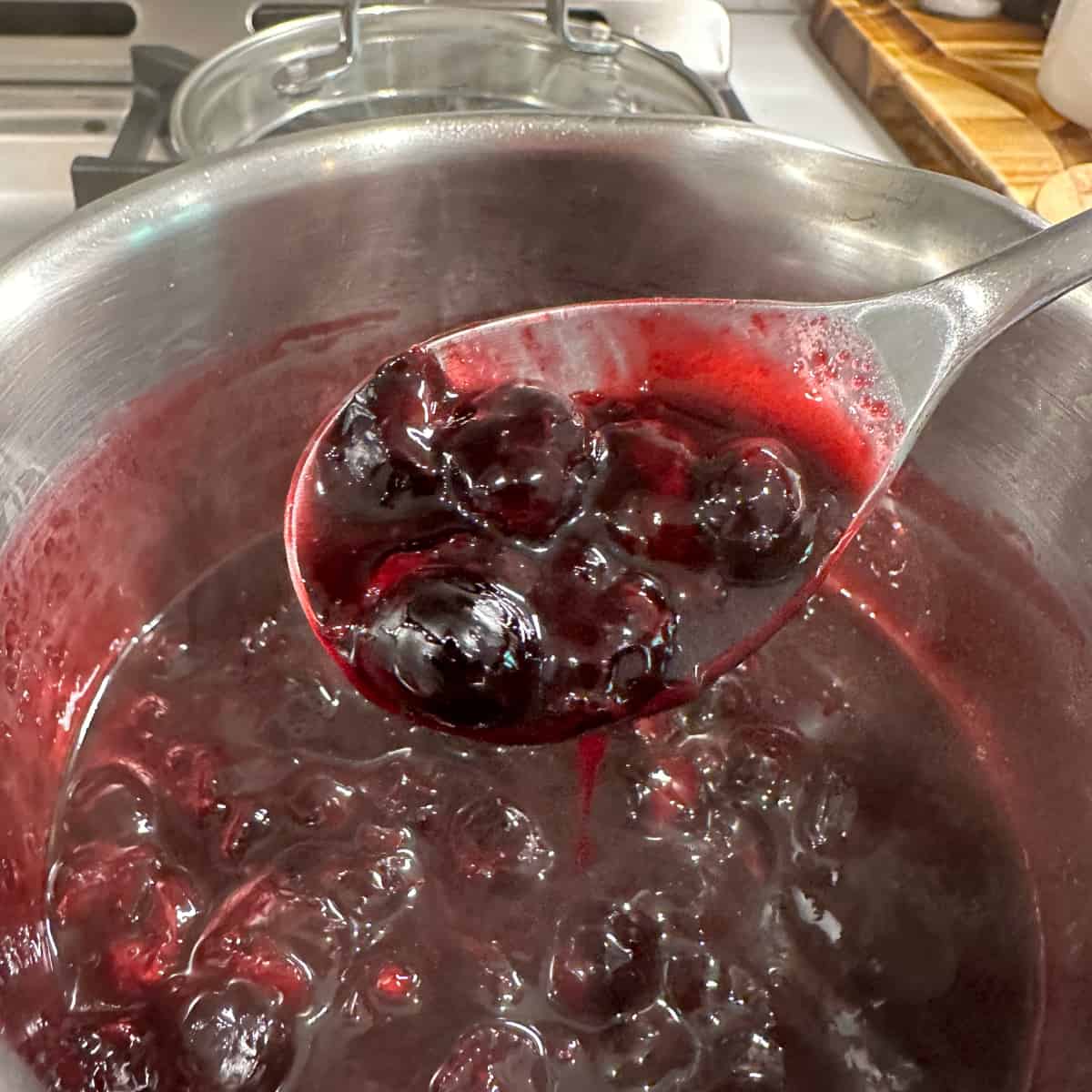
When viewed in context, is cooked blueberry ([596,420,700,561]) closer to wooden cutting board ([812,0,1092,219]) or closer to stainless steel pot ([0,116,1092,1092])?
stainless steel pot ([0,116,1092,1092])

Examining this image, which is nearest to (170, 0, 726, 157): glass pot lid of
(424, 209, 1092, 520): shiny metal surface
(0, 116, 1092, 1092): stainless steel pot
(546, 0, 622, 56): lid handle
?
(546, 0, 622, 56): lid handle

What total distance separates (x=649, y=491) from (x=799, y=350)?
181mm

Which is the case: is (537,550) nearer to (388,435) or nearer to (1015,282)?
(388,435)

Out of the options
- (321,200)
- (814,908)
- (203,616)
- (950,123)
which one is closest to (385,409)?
(321,200)

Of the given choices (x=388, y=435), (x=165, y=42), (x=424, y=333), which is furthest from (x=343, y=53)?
(x=388, y=435)

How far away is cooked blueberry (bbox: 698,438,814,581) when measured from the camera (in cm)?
71

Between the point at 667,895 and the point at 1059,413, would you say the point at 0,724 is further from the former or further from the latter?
the point at 1059,413

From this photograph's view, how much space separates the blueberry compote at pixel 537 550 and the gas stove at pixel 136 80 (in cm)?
48

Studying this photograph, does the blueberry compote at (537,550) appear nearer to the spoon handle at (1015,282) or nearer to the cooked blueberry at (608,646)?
the cooked blueberry at (608,646)

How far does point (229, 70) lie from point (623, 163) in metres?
0.51

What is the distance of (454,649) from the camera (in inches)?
25.1

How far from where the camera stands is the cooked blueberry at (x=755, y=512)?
2.33 feet

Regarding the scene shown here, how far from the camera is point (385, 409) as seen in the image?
76cm

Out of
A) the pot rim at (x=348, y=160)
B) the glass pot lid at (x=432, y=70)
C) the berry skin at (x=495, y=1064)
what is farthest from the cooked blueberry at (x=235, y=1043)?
the glass pot lid at (x=432, y=70)
